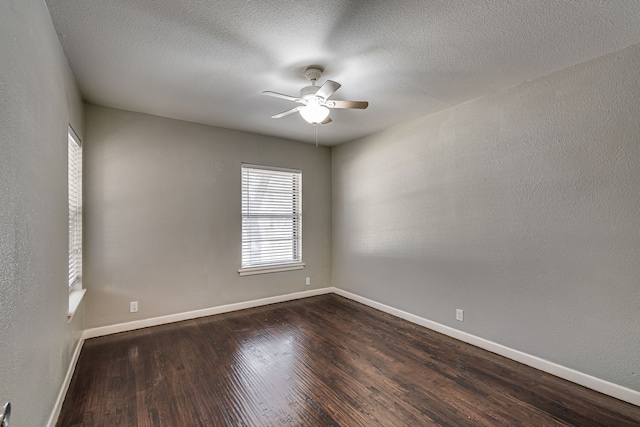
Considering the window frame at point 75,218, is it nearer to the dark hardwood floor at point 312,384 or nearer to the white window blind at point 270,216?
the dark hardwood floor at point 312,384

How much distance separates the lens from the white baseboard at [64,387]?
6.12 feet

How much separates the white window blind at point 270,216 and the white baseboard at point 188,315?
536 millimetres

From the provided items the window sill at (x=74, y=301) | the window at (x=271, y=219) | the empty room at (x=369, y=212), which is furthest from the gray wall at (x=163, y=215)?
the window sill at (x=74, y=301)

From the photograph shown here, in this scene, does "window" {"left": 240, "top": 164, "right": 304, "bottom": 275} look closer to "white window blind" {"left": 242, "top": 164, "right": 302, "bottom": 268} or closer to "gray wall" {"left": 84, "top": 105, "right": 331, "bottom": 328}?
"white window blind" {"left": 242, "top": 164, "right": 302, "bottom": 268}

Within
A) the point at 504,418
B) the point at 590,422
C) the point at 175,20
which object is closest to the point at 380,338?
the point at 504,418

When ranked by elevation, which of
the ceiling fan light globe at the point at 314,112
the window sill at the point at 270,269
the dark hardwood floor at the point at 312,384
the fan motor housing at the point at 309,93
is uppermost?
the fan motor housing at the point at 309,93

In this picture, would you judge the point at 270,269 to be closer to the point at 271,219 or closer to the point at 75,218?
the point at 271,219

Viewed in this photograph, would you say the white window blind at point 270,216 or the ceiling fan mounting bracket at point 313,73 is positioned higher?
the ceiling fan mounting bracket at point 313,73

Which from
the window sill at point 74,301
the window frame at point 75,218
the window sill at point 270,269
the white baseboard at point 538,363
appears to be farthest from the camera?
the window sill at point 270,269

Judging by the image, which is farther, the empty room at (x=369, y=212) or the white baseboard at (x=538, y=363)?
the white baseboard at (x=538, y=363)

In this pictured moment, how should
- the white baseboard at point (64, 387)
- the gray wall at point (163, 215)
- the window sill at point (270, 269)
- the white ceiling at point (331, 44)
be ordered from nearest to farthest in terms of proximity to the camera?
the white ceiling at point (331, 44)
the white baseboard at point (64, 387)
the gray wall at point (163, 215)
the window sill at point (270, 269)

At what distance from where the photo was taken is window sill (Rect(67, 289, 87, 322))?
2396 mm

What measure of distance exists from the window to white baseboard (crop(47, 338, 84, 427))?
1.92m

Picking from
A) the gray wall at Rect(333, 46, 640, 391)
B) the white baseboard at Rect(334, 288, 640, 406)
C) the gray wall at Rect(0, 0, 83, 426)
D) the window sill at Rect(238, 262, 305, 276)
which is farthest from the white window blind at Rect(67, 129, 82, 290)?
the white baseboard at Rect(334, 288, 640, 406)
